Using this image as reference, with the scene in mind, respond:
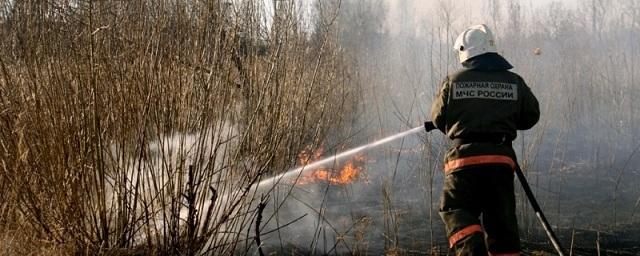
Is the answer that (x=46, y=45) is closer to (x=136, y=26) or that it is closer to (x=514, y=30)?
(x=136, y=26)

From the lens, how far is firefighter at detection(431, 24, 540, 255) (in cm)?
395

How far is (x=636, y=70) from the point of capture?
34.2 ft

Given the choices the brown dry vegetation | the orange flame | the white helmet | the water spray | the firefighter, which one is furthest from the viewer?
the orange flame

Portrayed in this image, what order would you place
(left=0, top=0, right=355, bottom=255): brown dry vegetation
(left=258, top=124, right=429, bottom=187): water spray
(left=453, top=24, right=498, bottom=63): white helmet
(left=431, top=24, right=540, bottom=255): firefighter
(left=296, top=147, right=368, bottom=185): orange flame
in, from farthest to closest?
(left=296, top=147, right=368, bottom=185): orange flame → (left=258, top=124, right=429, bottom=187): water spray → (left=453, top=24, right=498, bottom=63): white helmet → (left=431, top=24, right=540, bottom=255): firefighter → (left=0, top=0, right=355, bottom=255): brown dry vegetation

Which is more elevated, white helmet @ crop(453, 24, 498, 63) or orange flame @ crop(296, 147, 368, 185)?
white helmet @ crop(453, 24, 498, 63)

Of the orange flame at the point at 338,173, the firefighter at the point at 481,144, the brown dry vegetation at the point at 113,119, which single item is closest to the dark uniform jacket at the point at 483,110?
the firefighter at the point at 481,144

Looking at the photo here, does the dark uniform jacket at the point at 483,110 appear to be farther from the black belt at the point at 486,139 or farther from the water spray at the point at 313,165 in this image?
the water spray at the point at 313,165

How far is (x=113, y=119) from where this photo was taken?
3568 millimetres

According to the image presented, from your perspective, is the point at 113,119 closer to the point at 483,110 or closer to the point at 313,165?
the point at 483,110

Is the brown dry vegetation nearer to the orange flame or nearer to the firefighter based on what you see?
the firefighter

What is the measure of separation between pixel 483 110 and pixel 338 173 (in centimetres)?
549

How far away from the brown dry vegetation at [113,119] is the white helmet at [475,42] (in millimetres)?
1428

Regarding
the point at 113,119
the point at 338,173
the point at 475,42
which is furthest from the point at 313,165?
the point at 113,119

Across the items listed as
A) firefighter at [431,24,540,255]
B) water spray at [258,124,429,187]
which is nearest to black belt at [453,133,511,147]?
firefighter at [431,24,540,255]
